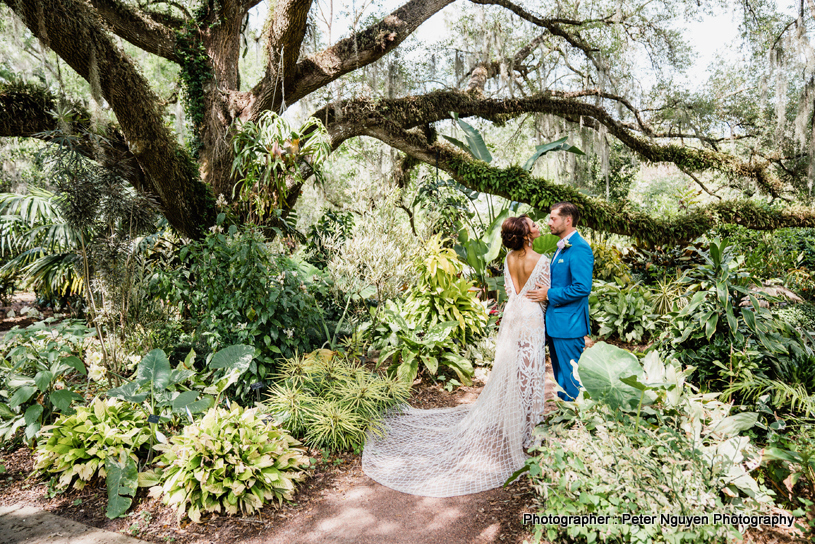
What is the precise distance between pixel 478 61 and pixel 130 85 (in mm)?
6172

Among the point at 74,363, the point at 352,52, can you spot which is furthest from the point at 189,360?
the point at 352,52

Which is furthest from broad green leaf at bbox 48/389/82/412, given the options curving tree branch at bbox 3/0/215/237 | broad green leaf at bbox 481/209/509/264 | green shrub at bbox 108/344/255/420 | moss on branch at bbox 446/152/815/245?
moss on branch at bbox 446/152/815/245

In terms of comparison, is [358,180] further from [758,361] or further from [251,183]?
[758,361]

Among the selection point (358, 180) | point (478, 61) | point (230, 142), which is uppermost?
point (478, 61)

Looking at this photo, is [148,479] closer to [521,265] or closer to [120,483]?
[120,483]

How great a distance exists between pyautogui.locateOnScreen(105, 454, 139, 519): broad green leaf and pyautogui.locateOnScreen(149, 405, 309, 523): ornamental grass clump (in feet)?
0.43

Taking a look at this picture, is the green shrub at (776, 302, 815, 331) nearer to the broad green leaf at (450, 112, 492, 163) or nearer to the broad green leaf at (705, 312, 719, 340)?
the broad green leaf at (705, 312, 719, 340)

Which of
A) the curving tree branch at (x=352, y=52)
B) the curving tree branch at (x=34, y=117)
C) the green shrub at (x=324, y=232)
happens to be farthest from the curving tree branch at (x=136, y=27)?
the green shrub at (x=324, y=232)

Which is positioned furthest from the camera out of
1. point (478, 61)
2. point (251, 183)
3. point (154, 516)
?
point (478, 61)

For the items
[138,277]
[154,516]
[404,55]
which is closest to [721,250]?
[154,516]

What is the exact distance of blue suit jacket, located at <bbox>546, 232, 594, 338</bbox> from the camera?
3.05m

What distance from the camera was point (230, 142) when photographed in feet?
19.0

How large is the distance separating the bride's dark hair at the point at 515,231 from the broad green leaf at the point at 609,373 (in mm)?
958

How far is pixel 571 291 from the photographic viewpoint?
9.96ft
